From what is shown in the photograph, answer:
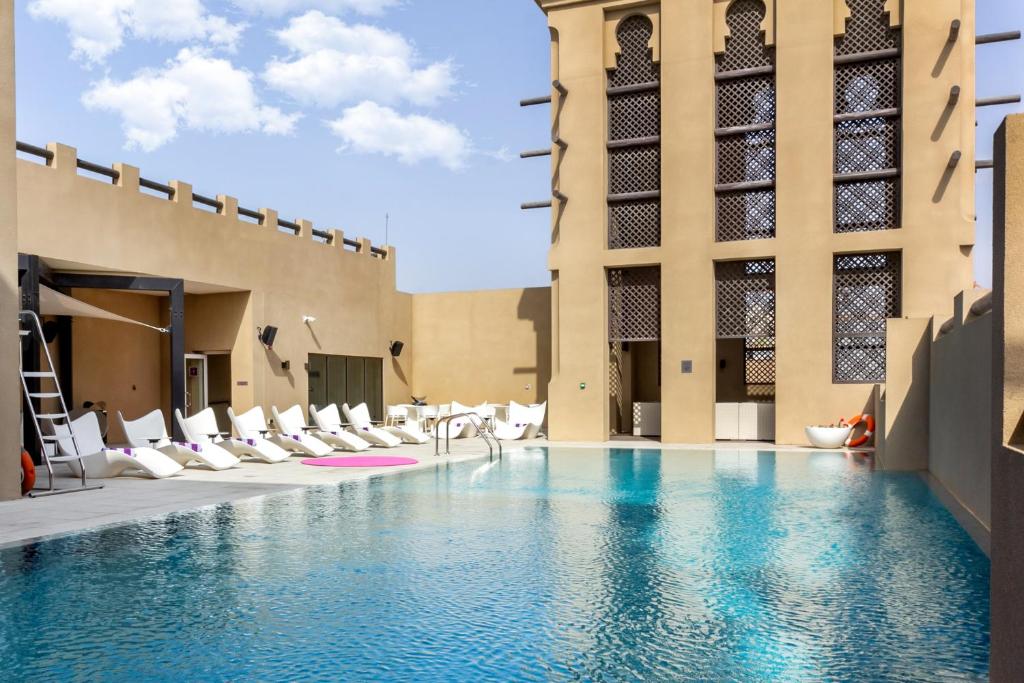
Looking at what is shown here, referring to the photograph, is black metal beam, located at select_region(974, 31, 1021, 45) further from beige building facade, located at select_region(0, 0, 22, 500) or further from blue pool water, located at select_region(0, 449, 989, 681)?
beige building facade, located at select_region(0, 0, 22, 500)

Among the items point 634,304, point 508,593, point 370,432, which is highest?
point 634,304

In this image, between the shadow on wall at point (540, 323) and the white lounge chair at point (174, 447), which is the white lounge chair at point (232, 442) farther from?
the shadow on wall at point (540, 323)

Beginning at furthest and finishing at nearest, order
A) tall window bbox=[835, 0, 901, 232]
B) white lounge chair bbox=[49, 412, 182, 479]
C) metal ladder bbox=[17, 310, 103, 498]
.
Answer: tall window bbox=[835, 0, 901, 232], white lounge chair bbox=[49, 412, 182, 479], metal ladder bbox=[17, 310, 103, 498]

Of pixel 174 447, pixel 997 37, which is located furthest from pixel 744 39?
pixel 174 447

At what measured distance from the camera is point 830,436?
51.6 feet

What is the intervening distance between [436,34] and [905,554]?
27.9m

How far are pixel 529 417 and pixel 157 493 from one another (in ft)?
33.2

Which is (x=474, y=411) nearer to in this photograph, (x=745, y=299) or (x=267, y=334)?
(x=267, y=334)

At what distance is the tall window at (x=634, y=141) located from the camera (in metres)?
17.9

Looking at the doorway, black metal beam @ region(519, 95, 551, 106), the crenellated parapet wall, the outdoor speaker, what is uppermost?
black metal beam @ region(519, 95, 551, 106)

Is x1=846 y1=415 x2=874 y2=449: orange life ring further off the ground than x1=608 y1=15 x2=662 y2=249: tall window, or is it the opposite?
x1=608 y1=15 x2=662 y2=249: tall window

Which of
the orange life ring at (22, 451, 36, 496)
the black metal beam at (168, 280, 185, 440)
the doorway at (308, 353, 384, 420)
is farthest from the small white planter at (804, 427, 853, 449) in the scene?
the orange life ring at (22, 451, 36, 496)

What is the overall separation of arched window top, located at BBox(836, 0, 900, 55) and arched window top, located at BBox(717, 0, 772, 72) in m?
1.51

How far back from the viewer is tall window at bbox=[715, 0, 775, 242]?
56.1 ft
